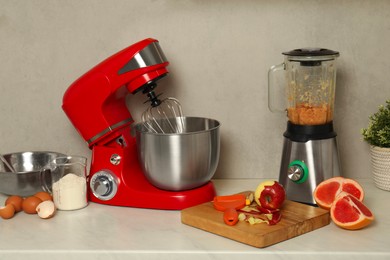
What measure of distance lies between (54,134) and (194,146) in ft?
1.77

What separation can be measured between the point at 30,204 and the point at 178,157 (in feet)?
1.27

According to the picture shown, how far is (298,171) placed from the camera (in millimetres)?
1608

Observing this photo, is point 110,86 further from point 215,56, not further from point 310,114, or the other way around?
point 310,114

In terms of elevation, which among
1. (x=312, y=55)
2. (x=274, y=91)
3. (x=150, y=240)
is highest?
(x=312, y=55)

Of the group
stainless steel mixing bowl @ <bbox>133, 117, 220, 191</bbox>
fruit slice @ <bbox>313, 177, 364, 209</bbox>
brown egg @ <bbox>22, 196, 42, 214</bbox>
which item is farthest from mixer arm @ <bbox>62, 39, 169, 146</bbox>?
fruit slice @ <bbox>313, 177, 364, 209</bbox>

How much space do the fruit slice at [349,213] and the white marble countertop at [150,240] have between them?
0.02m

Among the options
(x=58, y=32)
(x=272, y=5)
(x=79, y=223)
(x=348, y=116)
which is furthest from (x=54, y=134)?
(x=348, y=116)

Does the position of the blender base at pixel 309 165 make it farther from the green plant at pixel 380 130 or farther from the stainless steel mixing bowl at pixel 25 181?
the stainless steel mixing bowl at pixel 25 181

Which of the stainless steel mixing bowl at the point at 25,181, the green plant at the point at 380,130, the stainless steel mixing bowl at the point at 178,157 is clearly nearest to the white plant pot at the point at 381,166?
the green plant at the point at 380,130

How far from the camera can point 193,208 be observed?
1.53 m

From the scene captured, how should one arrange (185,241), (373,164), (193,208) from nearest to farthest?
(185,241), (193,208), (373,164)

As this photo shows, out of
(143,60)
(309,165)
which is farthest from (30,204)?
(309,165)

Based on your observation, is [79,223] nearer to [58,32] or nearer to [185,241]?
[185,241]

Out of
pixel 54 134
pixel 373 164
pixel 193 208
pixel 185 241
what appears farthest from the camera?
pixel 54 134
